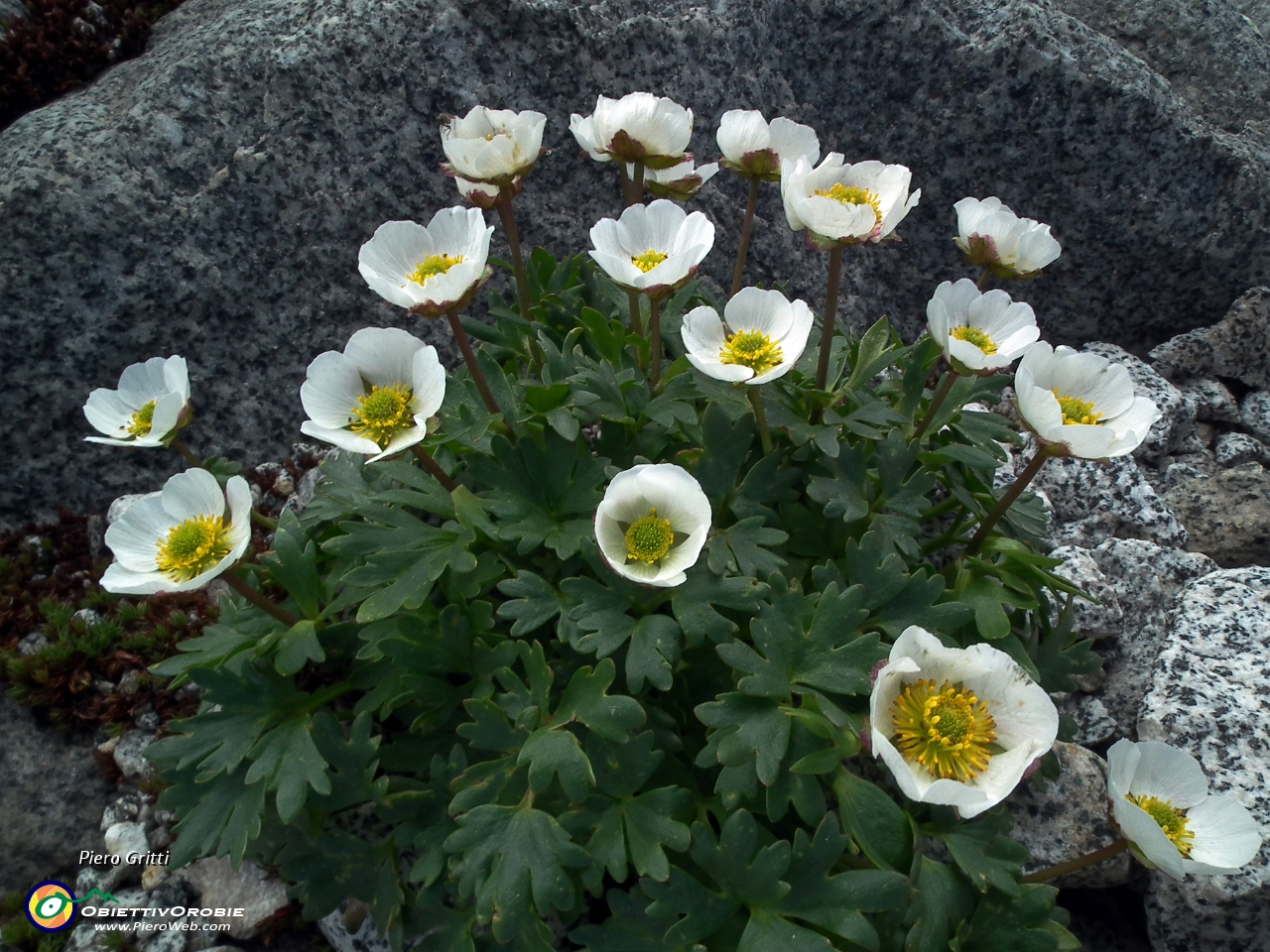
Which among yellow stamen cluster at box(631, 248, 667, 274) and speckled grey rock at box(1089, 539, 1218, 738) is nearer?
yellow stamen cluster at box(631, 248, 667, 274)

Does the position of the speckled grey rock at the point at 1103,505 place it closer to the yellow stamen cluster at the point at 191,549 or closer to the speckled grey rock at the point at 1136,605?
the speckled grey rock at the point at 1136,605

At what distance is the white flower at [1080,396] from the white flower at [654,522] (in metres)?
0.98

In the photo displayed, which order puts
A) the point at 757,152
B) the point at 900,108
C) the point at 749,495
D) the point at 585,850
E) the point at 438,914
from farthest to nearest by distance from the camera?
the point at 900,108
the point at 757,152
the point at 749,495
the point at 438,914
the point at 585,850

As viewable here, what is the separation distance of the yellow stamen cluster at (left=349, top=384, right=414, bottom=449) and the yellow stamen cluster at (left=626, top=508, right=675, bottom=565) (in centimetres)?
73

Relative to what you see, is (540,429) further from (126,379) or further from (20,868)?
(20,868)

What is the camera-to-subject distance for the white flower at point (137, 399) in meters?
2.84

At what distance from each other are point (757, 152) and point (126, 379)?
2300mm

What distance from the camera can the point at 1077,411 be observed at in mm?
2713

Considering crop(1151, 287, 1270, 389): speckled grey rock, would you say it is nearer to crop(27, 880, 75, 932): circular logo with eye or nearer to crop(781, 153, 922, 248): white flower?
crop(781, 153, 922, 248): white flower

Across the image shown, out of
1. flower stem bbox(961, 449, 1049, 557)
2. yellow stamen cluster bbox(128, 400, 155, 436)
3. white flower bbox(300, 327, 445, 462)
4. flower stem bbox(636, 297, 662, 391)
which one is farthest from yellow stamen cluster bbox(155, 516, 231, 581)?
flower stem bbox(961, 449, 1049, 557)

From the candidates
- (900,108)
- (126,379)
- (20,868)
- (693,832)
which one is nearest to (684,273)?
(693,832)

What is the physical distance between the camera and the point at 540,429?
2.84 meters

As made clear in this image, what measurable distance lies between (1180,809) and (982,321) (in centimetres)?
158

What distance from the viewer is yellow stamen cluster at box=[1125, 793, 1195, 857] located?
2439 millimetres
